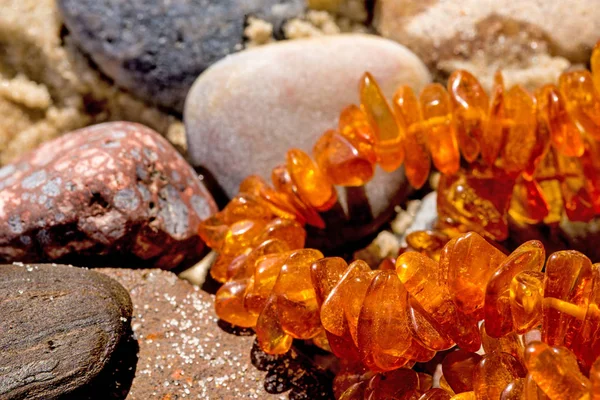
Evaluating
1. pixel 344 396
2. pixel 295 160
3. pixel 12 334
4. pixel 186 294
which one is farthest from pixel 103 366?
pixel 295 160

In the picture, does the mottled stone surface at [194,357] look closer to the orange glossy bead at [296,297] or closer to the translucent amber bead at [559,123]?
the orange glossy bead at [296,297]

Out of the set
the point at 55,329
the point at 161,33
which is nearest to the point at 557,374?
the point at 55,329

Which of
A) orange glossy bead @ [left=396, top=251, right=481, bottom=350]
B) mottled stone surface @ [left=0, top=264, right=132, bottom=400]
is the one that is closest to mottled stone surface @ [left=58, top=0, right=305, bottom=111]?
mottled stone surface @ [left=0, top=264, right=132, bottom=400]

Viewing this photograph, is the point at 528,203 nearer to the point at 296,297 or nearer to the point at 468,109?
the point at 468,109

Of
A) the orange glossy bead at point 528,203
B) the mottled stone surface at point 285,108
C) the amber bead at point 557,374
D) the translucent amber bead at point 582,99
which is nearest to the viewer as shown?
the amber bead at point 557,374

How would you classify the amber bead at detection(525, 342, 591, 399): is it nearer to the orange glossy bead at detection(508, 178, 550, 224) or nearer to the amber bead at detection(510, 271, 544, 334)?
the amber bead at detection(510, 271, 544, 334)

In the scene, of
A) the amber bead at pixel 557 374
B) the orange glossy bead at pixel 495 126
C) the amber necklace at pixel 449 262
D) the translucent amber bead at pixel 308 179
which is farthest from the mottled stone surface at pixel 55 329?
the orange glossy bead at pixel 495 126
